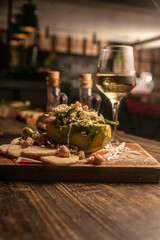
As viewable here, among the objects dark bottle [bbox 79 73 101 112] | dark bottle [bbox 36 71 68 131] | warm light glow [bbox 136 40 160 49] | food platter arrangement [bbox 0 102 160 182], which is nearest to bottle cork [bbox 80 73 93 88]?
dark bottle [bbox 79 73 101 112]

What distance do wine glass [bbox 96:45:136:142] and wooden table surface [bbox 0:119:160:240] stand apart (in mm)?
482

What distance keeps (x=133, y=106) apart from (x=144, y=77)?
10.1 meters

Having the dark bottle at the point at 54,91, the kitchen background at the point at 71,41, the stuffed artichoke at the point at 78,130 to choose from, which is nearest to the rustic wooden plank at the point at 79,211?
the stuffed artichoke at the point at 78,130

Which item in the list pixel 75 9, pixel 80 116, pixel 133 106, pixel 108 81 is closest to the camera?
pixel 80 116

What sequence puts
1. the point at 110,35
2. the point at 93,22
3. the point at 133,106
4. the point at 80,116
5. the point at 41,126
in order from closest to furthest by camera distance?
1. the point at 80,116
2. the point at 41,126
3. the point at 133,106
4. the point at 93,22
5. the point at 110,35

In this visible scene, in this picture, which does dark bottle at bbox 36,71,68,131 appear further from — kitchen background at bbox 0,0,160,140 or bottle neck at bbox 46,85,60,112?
kitchen background at bbox 0,0,160,140

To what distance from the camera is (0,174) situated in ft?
2.30

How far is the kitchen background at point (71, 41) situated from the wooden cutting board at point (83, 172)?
4.28 meters

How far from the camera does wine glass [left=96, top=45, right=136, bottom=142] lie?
1034 mm

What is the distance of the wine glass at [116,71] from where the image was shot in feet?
3.39

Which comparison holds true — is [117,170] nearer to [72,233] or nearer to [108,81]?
[72,233]

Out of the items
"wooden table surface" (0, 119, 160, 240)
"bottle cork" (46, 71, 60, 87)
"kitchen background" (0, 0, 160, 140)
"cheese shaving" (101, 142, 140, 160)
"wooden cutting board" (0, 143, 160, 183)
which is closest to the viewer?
"wooden table surface" (0, 119, 160, 240)

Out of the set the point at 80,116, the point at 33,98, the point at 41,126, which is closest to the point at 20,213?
the point at 80,116

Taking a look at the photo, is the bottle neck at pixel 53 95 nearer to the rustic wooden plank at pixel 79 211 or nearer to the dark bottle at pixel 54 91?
the dark bottle at pixel 54 91
